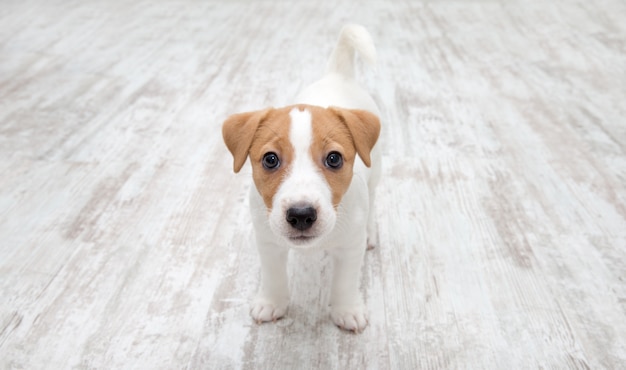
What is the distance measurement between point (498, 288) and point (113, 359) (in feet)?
3.79

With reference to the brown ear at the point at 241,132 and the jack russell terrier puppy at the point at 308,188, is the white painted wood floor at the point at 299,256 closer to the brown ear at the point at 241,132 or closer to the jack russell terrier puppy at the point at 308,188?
the jack russell terrier puppy at the point at 308,188

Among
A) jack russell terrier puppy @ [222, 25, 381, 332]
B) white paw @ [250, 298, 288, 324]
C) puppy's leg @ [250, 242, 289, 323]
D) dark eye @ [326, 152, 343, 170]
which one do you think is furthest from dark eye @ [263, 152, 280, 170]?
white paw @ [250, 298, 288, 324]

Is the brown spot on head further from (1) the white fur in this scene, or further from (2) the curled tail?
(2) the curled tail

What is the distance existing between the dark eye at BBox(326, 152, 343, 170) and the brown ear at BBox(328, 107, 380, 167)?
7cm

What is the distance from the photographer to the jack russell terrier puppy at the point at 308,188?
4.55ft

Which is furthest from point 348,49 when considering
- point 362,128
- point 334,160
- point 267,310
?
point 267,310

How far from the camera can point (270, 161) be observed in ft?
4.73

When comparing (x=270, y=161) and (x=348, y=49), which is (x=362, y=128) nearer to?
(x=270, y=161)

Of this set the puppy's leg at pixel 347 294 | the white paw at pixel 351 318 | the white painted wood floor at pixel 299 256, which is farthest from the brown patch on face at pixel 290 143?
the white painted wood floor at pixel 299 256

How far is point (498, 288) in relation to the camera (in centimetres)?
187

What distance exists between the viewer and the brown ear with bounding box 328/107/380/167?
1494 millimetres

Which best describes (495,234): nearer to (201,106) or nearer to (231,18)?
(201,106)

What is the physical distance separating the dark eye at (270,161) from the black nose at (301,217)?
136 millimetres

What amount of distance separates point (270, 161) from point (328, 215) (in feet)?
0.64
